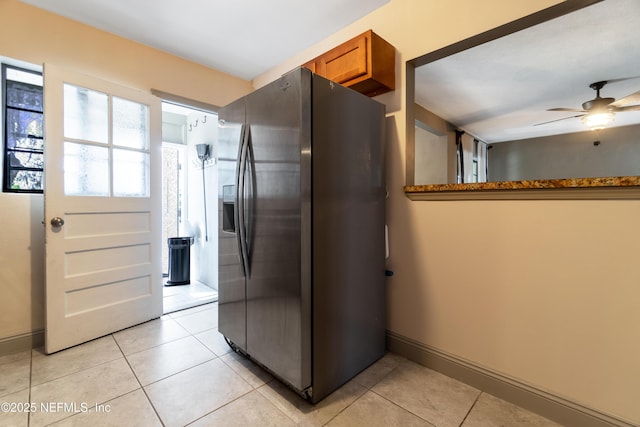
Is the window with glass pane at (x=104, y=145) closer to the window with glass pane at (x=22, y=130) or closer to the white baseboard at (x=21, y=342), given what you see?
the window with glass pane at (x=22, y=130)

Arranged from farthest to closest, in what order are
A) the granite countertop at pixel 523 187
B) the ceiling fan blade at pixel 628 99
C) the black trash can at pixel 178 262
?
the black trash can at pixel 178 262 < the ceiling fan blade at pixel 628 99 < the granite countertop at pixel 523 187

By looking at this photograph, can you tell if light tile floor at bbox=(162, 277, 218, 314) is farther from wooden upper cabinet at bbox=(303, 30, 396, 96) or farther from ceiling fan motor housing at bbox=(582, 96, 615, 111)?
ceiling fan motor housing at bbox=(582, 96, 615, 111)

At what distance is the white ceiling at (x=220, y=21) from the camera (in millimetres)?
1910

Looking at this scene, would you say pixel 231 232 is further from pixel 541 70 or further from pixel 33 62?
pixel 541 70

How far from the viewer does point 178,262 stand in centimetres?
368

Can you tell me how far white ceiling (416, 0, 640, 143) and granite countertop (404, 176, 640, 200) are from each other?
4.92ft

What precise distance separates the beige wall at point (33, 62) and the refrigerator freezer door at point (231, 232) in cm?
128

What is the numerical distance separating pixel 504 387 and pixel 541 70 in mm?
3053

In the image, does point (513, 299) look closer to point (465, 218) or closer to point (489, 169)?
point (465, 218)

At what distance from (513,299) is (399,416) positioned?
34.3 inches

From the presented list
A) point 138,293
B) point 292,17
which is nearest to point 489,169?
point 292,17

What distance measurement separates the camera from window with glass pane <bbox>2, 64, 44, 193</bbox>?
190 centimetres

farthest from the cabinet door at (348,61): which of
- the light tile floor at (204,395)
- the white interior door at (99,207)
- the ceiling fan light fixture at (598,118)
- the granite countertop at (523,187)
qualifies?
the ceiling fan light fixture at (598,118)

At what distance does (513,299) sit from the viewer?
145 cm
